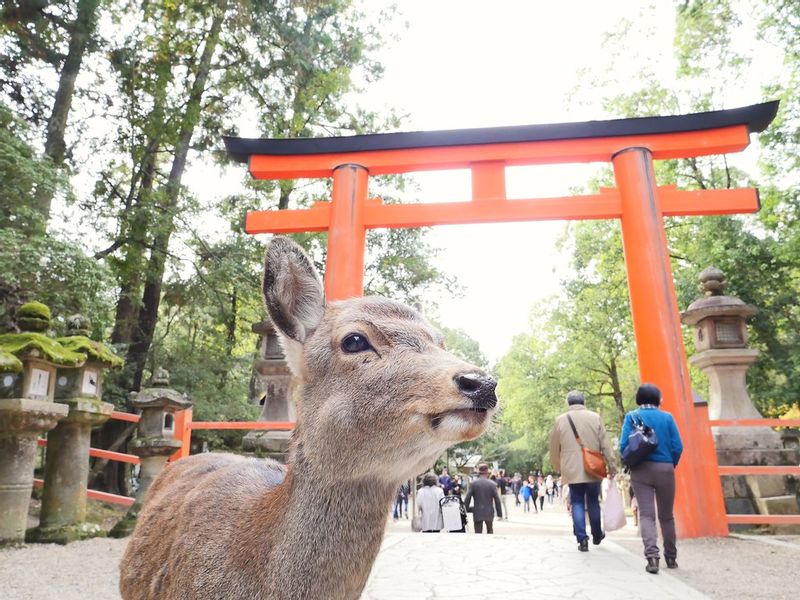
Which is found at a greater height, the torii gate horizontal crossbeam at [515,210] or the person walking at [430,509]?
the torii gate horizontal crossbeam at [515,210]

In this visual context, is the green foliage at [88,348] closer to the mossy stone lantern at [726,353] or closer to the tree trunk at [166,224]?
the tree trunk at [166,224]

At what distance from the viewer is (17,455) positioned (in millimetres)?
5742

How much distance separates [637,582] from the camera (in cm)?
415

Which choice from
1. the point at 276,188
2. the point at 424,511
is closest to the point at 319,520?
the point at 424,511

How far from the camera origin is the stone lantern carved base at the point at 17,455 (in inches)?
220

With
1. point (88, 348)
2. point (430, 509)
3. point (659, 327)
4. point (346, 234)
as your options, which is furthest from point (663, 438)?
point (88, 348)

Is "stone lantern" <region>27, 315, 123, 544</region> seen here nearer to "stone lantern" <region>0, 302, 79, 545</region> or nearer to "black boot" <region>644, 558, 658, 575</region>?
"stone lantern" <region>0, 302, 79, 545</region>

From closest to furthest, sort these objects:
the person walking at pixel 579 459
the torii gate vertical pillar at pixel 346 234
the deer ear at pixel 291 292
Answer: the deer ear at pixel 291 292, the person walking at pixel 579 459, the torii gate vertical pillar at pixel 346 234

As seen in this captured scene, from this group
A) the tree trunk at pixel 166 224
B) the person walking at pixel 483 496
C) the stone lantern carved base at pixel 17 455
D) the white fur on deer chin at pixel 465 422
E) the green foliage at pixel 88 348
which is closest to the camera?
the white fur on deer chin at pixel 465 422

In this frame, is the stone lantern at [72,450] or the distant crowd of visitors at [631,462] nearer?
the distant crowd of visitors at [631,462]

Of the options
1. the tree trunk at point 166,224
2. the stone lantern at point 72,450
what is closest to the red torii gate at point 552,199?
the stone lantern at point 72,450

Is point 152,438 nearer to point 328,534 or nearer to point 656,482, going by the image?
point 656,482

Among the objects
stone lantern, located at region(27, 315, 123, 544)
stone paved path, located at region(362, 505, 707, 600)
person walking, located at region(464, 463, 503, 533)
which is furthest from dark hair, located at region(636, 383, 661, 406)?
stone lantern, located at region(27, 315, 123, 544)

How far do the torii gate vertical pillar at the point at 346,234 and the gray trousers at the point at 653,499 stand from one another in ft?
13.6
